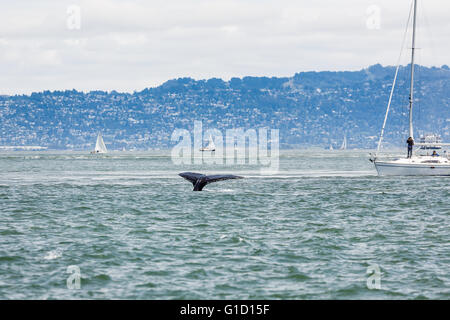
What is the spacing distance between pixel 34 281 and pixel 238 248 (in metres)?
8.00

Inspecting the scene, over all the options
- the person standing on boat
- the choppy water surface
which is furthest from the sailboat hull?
the choppy water surface

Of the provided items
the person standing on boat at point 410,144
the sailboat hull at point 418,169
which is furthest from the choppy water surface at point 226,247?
the sailboat hull at point 418,169

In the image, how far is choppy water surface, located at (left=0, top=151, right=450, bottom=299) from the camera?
64.4 feet

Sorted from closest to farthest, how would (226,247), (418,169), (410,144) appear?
(226,247) → (410,144) → (418,169)

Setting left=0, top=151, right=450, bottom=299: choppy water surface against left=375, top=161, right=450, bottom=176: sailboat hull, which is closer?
left=0, top=151, right=450, bottom=299: choppy water surface

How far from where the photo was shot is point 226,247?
2611 cm

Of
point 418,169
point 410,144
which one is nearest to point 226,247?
point 410,144

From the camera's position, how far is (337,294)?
1894 cm

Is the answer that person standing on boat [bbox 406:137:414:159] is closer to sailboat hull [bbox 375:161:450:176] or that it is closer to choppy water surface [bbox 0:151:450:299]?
sailboat hull [bbox 375:161:450:176]

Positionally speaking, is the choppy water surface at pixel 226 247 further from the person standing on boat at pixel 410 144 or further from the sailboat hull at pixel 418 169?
the sailboat hull at pixel 418 169

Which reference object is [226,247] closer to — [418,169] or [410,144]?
[410,144]

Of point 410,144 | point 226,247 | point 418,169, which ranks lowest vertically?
point 418,169

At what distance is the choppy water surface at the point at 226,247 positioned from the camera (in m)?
19.6

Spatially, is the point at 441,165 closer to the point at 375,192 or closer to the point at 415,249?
the point at 375,192
